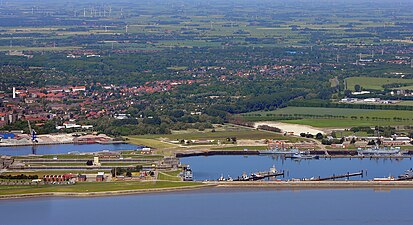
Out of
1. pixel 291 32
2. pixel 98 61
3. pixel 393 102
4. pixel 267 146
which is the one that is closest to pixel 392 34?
pixel 291 32

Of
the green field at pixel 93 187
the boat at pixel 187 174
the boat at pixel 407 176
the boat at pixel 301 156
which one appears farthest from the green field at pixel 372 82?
the green field at pixel 93 187

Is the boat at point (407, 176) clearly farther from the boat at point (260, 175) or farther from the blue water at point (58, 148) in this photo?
the blue water at point (58, 148)

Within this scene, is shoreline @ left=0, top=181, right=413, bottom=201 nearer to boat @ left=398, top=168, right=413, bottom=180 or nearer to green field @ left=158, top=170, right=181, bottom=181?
boat @ left=398, top=168, right=413, bottom=180

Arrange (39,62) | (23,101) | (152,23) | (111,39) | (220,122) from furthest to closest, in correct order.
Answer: (152,23)
(111,39)
(39,62)
(23,101)
(220,122)

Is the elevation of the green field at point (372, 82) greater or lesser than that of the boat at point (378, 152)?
lesser

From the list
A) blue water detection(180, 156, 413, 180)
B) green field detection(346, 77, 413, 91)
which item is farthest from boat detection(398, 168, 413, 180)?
green field detection(346, 77, 413, 91)

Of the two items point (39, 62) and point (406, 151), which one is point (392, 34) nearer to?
point (39, 62)

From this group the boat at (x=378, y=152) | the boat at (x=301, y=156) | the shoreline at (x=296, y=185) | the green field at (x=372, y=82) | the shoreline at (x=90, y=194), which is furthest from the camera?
the green field at (x=372, y=82)
